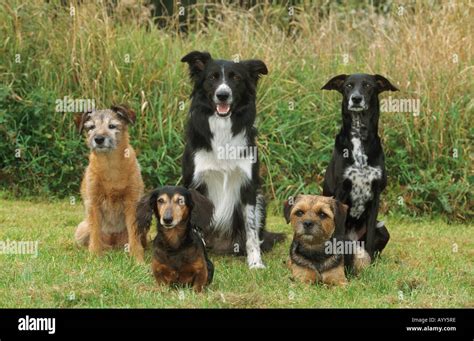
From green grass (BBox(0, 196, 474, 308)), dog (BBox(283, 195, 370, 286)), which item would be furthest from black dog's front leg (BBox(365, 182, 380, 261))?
dog (BBox(283, 195, 370, 286))

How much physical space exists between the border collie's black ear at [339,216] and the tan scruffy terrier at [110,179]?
1622 mm

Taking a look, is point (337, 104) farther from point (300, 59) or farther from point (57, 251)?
point (57, 251)

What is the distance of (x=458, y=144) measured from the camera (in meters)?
9.16

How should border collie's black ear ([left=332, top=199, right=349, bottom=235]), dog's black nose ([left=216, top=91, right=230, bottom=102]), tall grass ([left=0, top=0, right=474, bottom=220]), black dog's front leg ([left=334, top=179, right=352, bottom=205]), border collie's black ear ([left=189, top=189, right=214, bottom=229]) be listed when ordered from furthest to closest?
1. tall grass ([left=0, top=0, right=474, bottom=220])
2. black dog's front leg ([left=334, top=179, right=352, bottom=205])
3. dog's black nose ([left=216, top=91, right=230, bottom=102])
4. border collie's black ear ([left=332, top=199, right=349, bottom=235])
5. border collie's black ear ([left=189, top=189, right=214, bottom=229])

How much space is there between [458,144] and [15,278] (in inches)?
200

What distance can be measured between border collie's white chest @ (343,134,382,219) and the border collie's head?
95 centimetres

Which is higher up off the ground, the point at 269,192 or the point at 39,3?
the point at 39,3

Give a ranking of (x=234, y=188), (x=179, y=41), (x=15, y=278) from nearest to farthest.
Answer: (x=15, y=278), (x=234, y=188), (x=179, y=41)

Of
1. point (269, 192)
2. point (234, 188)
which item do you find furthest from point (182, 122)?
point (234, 188)

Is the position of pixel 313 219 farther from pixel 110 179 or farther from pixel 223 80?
pixel 110 179

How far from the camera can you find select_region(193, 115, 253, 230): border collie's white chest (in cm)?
693

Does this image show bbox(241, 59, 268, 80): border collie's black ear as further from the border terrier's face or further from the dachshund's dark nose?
the dachshund's dark nose

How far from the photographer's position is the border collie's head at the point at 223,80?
673 cm

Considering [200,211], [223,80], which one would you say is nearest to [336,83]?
[223,80]
